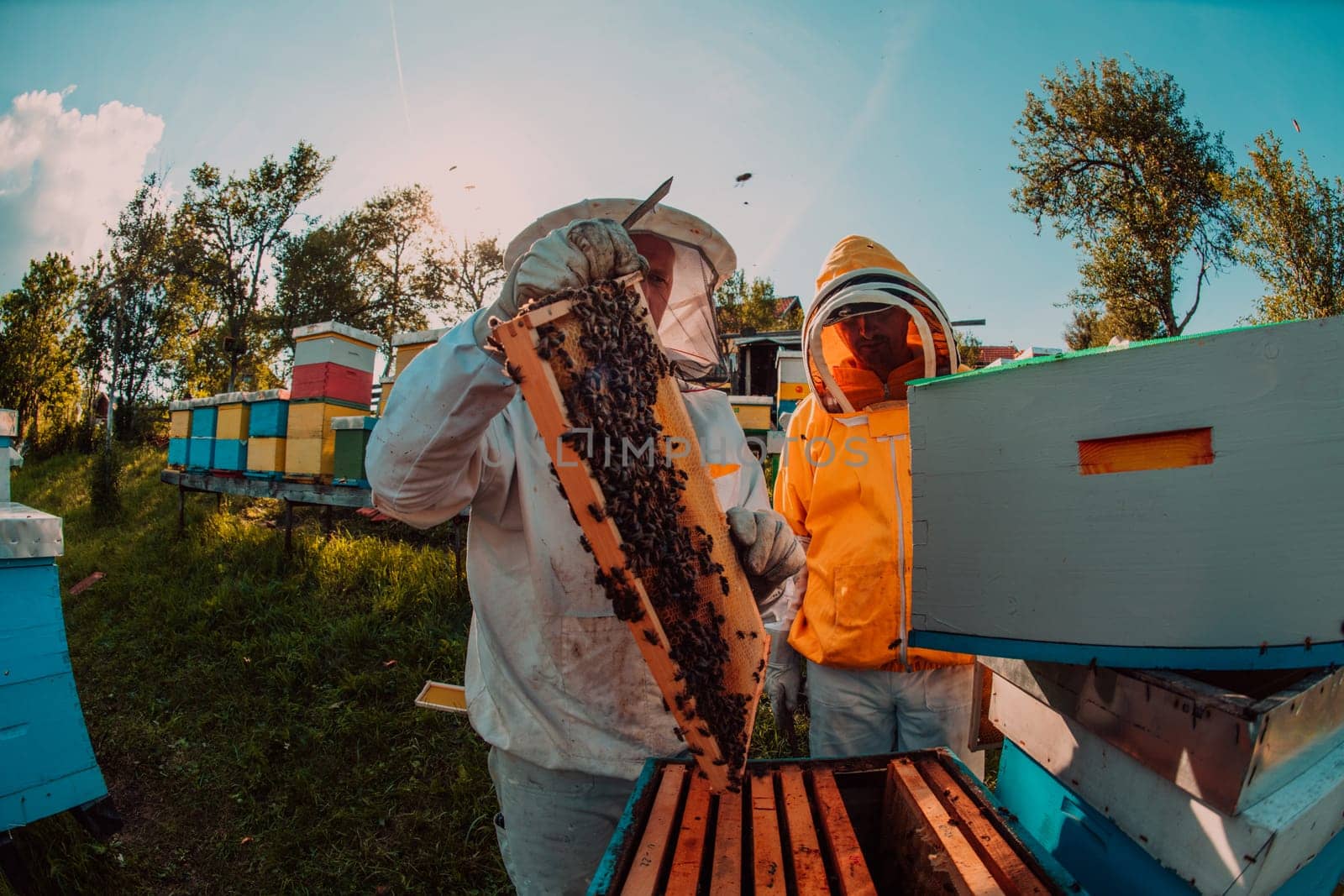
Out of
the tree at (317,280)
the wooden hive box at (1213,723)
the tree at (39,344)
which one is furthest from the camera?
the tree at (317,280)

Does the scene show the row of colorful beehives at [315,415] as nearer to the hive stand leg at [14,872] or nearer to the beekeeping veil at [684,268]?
the hive stand leg at [14,872]

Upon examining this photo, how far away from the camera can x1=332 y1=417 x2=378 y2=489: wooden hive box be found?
606 cm

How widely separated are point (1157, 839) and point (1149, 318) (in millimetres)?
25627

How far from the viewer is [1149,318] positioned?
21844 millimetres

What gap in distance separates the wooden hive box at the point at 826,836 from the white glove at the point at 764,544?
1.79 feet

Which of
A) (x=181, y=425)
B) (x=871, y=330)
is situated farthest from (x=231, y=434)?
(x=871, y=330)

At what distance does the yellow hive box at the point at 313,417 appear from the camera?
22.0 ft

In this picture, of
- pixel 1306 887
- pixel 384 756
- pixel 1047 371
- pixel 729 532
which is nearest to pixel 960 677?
pixel 1306 887

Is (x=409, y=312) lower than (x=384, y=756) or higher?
higher

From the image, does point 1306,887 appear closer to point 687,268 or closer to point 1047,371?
point 1047,371

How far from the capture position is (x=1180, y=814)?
1.29m

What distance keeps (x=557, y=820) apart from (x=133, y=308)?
24944mm

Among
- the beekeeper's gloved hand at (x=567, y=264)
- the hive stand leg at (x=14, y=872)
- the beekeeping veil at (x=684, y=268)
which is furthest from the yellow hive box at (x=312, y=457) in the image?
the beekeeper's gloved hand at (x=567, y=264)

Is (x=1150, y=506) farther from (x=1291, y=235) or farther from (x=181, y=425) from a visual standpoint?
(x=1291, y=235)
